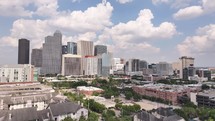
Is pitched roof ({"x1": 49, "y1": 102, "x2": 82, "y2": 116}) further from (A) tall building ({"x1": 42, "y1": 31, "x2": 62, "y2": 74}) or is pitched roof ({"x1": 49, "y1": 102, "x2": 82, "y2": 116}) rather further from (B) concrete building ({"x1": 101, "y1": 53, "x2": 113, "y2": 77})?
(A) tall building ({"x1": 42, "y1": 31, "x2": 62, "y2": 74})

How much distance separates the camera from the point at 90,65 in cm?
13488

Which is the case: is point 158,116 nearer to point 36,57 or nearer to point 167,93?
point 167,93

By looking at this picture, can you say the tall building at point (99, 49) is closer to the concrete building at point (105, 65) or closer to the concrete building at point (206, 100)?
the concrete building at point (105, 65)

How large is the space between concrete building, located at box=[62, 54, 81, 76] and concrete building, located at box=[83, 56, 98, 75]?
369cm

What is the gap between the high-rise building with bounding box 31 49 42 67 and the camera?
153150mm

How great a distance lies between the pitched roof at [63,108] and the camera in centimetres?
2884

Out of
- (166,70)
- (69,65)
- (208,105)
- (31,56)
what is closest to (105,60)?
(69,65)

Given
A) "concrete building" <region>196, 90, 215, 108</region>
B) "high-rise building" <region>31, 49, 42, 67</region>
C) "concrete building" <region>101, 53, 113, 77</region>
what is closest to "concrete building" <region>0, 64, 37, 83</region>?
"concrete building" <region>196, 90, 215, 108</region>

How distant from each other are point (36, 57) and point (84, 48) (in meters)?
34.1

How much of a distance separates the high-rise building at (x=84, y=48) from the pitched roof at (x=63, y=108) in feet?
398

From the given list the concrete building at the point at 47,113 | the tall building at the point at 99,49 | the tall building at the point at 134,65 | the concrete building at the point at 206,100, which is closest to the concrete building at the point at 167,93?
the concrete building at the point at 206,100

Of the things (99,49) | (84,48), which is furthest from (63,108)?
(99,49)

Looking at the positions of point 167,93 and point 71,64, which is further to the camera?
point 71,64

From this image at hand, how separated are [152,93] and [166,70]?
98.5m
